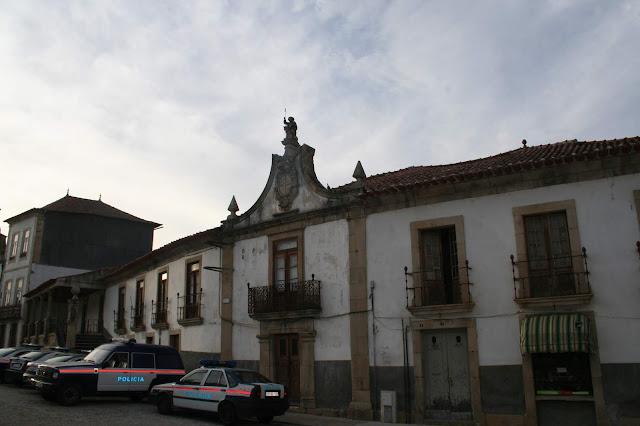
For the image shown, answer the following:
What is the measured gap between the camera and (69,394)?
1446 centimetres

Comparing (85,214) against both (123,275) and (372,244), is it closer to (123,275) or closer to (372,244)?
(123,275)

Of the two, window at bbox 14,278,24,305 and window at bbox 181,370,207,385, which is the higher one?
window at bbox 14,278,24,305

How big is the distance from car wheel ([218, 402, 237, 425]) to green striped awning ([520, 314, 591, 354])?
6656 millimetres

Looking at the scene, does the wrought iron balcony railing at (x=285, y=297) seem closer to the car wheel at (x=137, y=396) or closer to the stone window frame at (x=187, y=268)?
the stone window frame at (x=187, y=268)

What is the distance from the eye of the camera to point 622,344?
12227mm

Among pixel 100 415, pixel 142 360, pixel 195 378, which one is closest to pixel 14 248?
pixel 142 360

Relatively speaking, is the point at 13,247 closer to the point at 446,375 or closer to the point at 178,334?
the point at 178,334

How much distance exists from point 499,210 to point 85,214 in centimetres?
2999

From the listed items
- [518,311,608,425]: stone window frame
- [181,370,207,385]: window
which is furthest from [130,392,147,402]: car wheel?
[518,311,608,425]: stone window frame

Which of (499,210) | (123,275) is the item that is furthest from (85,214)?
(499,210)

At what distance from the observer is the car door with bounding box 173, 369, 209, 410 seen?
1384 cm

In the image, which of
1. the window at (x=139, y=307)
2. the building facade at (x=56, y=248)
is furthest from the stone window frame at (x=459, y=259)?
the building facade at (x=56, y=248)

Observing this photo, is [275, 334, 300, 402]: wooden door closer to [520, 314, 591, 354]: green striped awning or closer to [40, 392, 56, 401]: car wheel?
[40, 392, 56, 401]: car wheel

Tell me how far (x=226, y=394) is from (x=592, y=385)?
8047 mm
